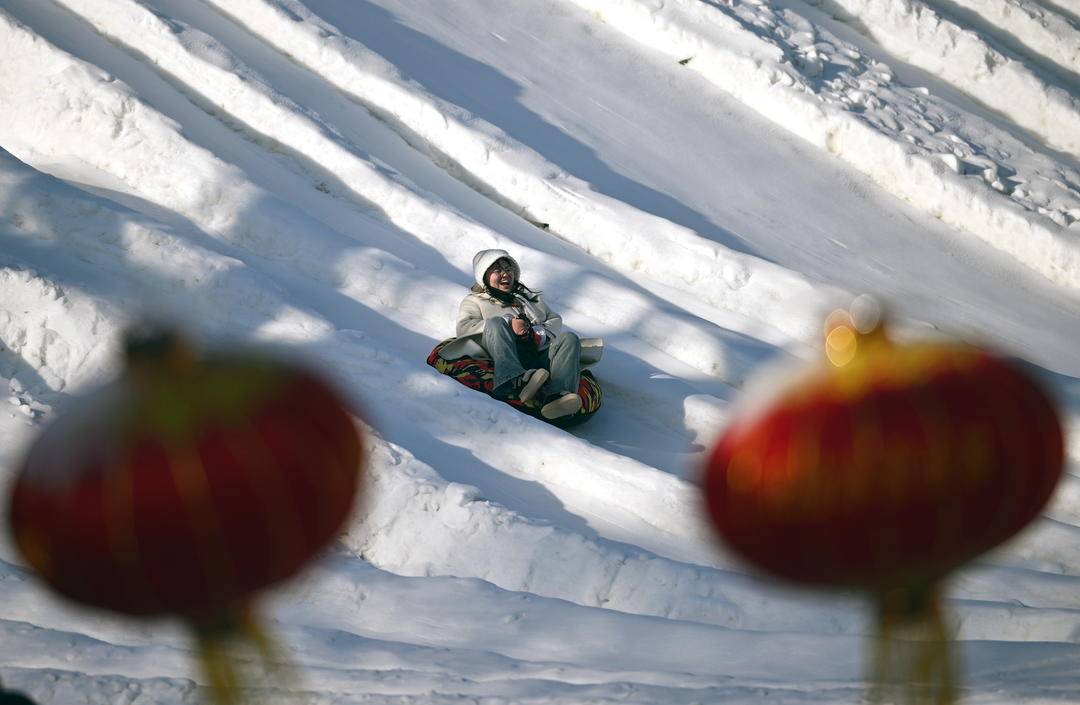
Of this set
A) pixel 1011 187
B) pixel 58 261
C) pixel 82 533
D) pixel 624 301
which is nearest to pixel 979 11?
pixel 1011 187

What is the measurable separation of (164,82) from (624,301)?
9.32ft

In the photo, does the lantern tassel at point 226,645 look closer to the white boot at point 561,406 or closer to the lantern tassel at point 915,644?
the lantern tassel at point 915,644

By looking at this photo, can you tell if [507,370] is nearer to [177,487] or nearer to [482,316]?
[482,316]

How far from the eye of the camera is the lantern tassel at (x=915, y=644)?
39.4 inches

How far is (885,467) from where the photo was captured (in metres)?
0.91

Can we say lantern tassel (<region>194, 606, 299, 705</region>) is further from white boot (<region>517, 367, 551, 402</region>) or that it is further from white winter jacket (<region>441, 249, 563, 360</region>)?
white winter jacket (<region>441, 249, 563, 360</region>)

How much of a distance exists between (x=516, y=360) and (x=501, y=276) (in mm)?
324

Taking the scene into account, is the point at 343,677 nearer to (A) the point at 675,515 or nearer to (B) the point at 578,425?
(A) the point at 675,515

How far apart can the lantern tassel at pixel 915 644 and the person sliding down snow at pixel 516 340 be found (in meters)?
3.00

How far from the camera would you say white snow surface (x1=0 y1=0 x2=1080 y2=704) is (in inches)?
97.6

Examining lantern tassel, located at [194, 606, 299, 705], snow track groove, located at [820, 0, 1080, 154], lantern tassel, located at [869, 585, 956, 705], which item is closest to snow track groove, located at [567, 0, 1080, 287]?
snow track groove, located at [820, 0, 1080, 154]

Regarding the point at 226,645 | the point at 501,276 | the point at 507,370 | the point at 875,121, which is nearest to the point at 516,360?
the point at 507,370

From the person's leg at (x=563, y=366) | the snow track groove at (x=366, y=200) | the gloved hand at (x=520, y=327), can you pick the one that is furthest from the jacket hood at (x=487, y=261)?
the snow track groove at (x=366, y=200)

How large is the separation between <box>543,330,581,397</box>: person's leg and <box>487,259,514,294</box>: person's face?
28 cm
